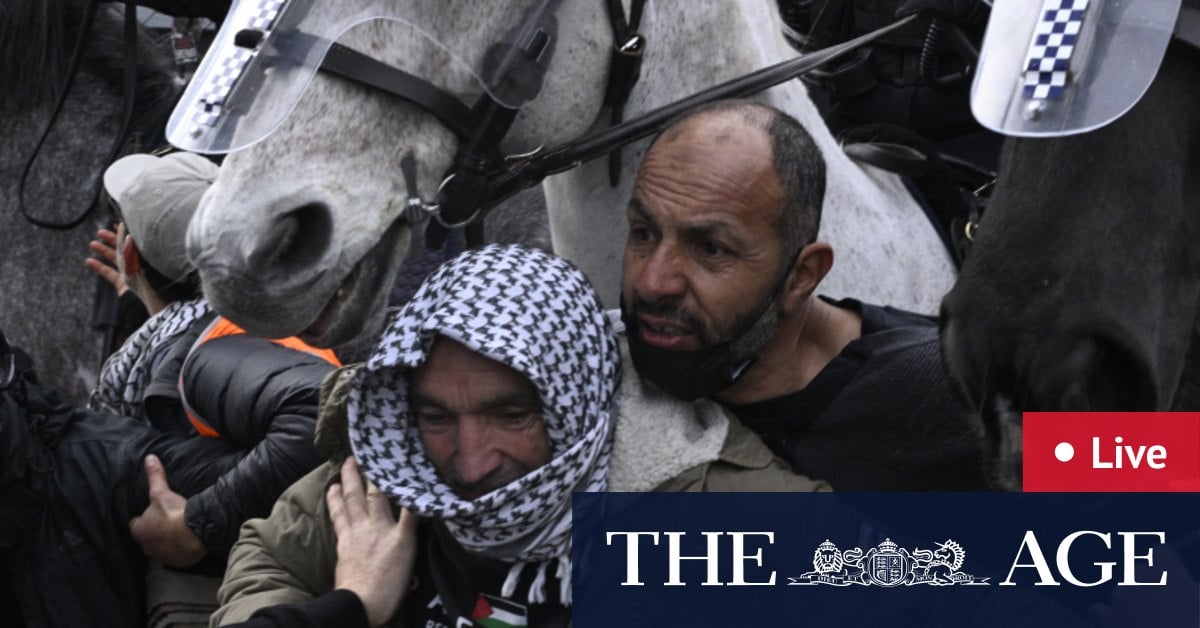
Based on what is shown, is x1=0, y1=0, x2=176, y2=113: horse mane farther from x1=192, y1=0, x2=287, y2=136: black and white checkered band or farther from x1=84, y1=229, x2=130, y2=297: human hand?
x1=192, y1=0, x2=287, y2=136: black and white checkered band

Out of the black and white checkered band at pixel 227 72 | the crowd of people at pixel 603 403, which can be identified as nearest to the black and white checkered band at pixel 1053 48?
the crowd of people at pixel 603 403

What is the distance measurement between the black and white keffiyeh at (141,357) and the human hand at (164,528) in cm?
46

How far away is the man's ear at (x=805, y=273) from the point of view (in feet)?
9.18

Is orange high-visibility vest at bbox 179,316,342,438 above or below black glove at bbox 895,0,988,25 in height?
below

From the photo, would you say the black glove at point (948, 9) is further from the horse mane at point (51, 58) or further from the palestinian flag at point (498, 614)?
the horse mane at point (51, 58)

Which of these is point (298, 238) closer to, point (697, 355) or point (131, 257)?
point (697, 355)

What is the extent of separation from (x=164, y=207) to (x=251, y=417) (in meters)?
0.81

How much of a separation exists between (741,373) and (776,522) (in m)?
0.32

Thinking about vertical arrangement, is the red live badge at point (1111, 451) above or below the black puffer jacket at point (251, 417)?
above

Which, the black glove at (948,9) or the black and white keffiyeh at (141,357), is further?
the black and white keffiyeh at (141,357)

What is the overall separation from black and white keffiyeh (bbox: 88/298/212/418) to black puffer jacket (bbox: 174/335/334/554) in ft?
1.01

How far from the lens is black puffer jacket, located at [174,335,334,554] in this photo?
3.39m

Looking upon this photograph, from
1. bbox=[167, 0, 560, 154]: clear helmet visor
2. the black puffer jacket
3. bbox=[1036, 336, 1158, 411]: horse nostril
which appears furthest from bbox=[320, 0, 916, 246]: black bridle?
bbox=[1036, 336, 1158, 411]: horse nostril

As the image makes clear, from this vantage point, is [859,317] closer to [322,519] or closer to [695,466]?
[695,466]
